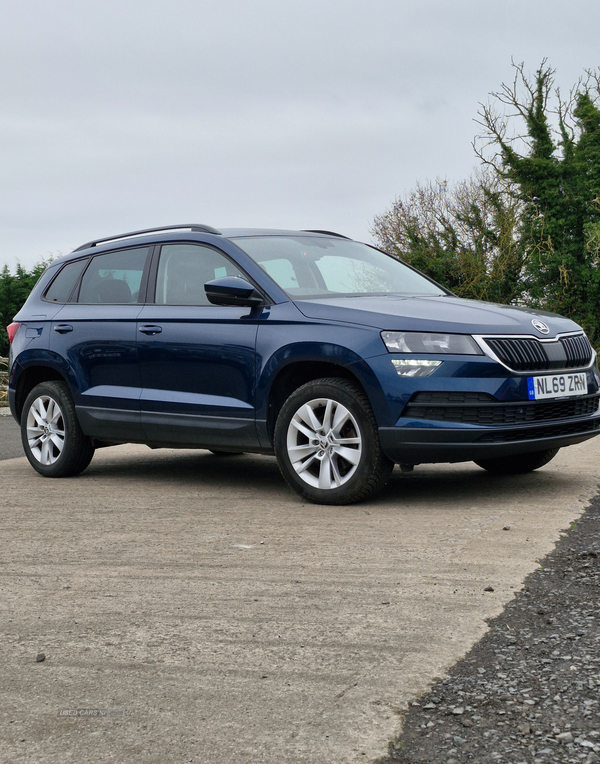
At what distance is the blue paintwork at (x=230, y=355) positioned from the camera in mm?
5918

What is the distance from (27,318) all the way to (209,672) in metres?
5.77

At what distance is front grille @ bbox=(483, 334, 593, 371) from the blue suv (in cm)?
1

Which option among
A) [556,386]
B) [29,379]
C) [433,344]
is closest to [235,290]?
[433,344]

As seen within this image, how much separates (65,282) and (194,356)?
6.63 feet

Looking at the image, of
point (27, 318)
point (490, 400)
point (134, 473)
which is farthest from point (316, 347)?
point (27, 318)

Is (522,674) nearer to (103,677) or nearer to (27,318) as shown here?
(103,677)

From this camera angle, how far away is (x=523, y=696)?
287 centimetres

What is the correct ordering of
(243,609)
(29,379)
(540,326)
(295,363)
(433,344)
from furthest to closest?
(29,379) → (295,363) → (540,326) → (433,344) → (243,609)

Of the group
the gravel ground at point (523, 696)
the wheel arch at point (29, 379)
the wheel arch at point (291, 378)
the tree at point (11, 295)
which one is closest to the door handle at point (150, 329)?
the wheel arch at point (291, 378)

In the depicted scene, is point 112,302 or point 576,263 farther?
point 576,263

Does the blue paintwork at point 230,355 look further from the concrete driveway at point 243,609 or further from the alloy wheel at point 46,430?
the concrete driveway at point 243,609

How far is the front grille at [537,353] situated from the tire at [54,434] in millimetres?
3541

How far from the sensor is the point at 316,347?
617 cm

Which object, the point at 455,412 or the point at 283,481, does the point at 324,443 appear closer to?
the point at 455,412
